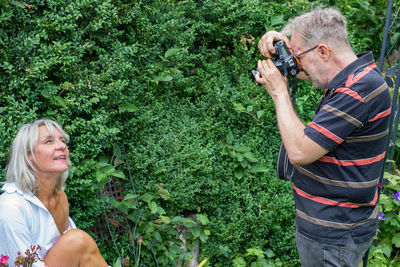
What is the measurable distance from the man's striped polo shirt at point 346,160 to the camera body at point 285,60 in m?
0.24

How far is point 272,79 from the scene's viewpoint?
81.0 inches

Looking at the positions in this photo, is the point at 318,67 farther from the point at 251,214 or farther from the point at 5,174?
the point at 5,174

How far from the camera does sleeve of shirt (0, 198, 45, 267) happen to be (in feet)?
7.02

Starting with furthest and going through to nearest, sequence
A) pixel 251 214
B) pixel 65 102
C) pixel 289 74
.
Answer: pixel 251 214, pixel 65 102, pixel 289 74

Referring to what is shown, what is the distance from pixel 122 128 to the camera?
3.28 m

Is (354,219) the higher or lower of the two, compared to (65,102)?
lower

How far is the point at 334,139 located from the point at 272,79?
464 millimetres

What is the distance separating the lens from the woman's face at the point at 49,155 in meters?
2.34

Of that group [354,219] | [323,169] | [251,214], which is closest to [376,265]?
[251,214]

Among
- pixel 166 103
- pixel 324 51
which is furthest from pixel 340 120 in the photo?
pixel 166 103

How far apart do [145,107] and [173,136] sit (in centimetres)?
36

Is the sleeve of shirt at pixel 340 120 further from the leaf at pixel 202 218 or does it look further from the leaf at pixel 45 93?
the leaf at pixel 45 93

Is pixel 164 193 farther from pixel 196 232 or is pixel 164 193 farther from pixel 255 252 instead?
pixel 255 252

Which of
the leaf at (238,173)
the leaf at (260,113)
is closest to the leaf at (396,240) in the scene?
the leaf at (238,173)
